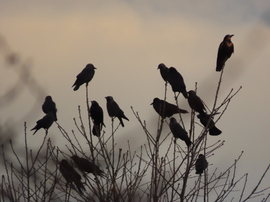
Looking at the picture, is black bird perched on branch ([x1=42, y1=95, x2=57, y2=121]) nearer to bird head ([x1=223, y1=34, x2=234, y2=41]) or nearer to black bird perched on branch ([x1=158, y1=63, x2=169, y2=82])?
black bird perched on branch ([x1=158, y1=63, x2=169, y2=82])

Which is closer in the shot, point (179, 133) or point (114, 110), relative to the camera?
point (179, 133)

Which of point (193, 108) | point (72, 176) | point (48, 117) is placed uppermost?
point (48, 117)

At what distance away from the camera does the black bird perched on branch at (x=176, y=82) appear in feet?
28.5

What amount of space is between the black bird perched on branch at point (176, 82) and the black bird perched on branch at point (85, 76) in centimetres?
141

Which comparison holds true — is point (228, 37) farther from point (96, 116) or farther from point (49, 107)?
point (49, 107)

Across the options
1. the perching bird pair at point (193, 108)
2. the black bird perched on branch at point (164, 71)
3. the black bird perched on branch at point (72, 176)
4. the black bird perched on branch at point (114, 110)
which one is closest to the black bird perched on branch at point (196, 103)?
the perching bird pair at point (193, 108)

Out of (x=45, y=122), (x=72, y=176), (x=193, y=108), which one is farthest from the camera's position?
(x=45, y=122)

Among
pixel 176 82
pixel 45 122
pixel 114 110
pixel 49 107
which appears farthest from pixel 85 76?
pixel 176 82

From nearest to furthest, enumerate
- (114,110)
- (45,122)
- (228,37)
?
(228,37), (114,110), (45,122)

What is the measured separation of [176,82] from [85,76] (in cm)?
176

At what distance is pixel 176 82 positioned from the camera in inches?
352

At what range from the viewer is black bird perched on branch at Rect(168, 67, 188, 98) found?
870cm

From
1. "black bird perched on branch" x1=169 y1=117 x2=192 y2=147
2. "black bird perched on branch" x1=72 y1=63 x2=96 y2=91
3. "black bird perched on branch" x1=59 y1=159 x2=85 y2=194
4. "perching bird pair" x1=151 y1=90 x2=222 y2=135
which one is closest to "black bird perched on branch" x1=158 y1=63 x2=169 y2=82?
"perching bird pair" x1=151 y1=90 x2=222 y2=135

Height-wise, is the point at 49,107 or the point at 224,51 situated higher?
the point at 49,107
